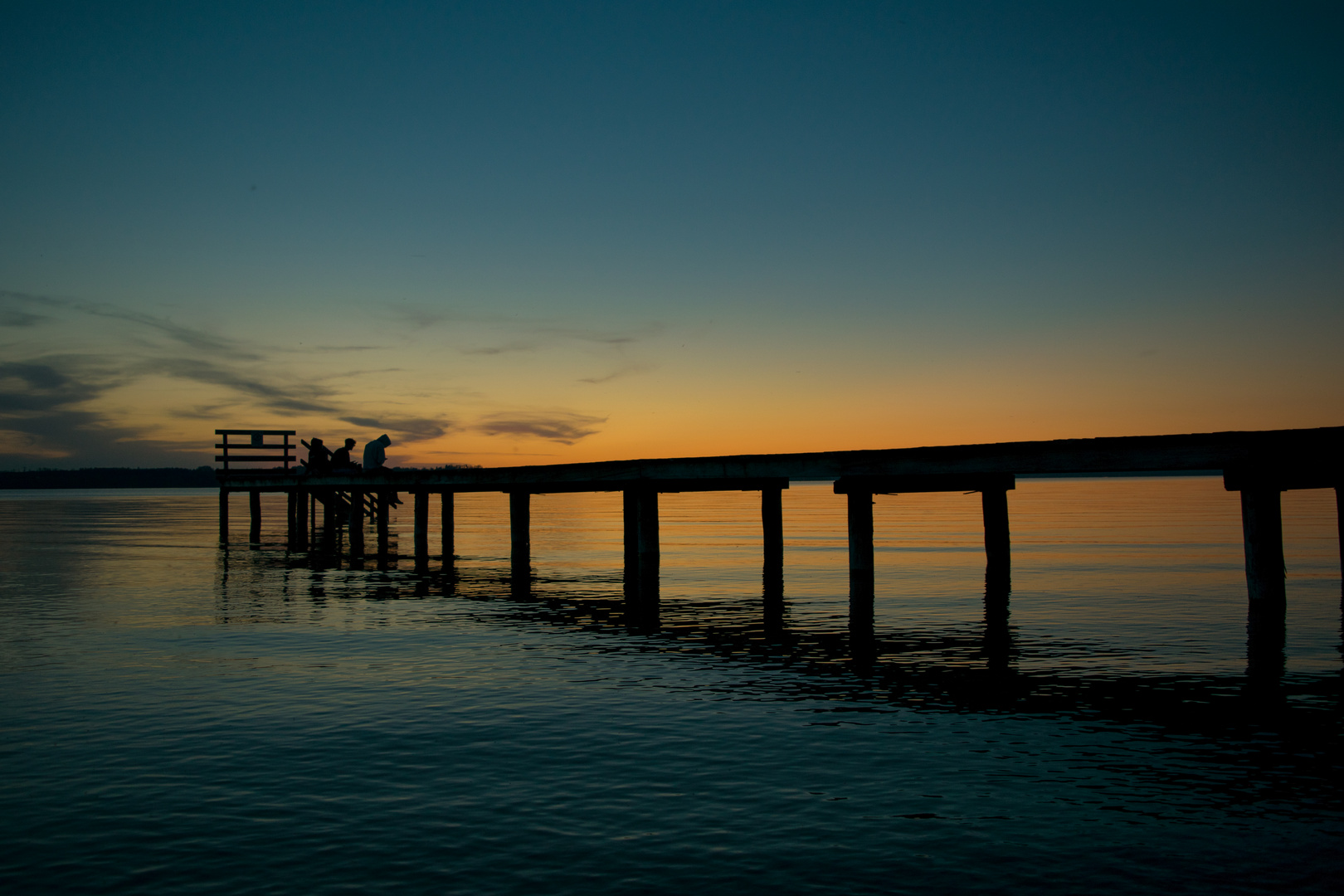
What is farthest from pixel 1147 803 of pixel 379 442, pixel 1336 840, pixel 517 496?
pixel 379 442

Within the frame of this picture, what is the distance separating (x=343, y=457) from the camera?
3950 cm

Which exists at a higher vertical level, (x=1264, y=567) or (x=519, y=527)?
(x=519, y=527)

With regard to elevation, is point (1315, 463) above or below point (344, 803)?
above

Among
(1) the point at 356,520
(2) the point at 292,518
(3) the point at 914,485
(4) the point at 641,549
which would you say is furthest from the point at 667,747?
(2) the point at 292,518

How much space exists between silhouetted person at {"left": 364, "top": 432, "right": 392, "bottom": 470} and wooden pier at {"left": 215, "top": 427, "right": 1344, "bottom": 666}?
462 cm

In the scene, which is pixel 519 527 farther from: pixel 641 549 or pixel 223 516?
pixel 223 516

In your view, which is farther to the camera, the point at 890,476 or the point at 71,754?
the point at 890,476

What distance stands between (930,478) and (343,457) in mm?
28259

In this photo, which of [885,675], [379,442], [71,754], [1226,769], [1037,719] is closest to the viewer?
[1226,769]

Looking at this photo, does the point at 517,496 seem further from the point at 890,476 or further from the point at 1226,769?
the point at 1226,769

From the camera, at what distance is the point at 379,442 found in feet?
108

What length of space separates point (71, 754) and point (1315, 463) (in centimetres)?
1309

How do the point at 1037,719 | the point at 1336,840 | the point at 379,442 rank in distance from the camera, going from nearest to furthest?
the point at 1336,840, the point at 1037,719, the point at 379,442

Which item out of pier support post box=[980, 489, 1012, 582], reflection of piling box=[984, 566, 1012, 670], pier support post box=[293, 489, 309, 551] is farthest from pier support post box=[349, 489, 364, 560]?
reflection of piling box=[984, 566, 1012, 670]
